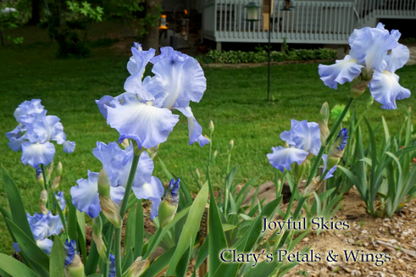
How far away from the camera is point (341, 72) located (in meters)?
1.15

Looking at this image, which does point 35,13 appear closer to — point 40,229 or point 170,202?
point 40,229

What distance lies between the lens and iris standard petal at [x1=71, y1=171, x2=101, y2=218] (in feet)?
3.07

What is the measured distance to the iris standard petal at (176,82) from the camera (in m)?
0.85

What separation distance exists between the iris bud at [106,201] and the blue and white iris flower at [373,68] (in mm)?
673

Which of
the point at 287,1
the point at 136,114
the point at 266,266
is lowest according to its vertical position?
the point at 266,266

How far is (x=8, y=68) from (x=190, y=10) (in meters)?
9.60

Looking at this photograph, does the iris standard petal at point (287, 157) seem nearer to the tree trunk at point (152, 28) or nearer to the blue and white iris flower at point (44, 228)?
the blue and white iris flower at point (44, 228)

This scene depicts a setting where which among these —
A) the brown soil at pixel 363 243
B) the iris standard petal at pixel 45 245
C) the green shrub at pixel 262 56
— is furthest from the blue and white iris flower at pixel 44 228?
the green shrub at pixel 262 56

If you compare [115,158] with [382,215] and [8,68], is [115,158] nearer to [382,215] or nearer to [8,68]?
[382,215]

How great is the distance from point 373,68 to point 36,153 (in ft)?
4.16

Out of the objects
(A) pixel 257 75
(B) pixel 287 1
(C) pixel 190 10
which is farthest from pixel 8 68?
(C) pixel 190 10

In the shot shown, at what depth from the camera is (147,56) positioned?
0.88 meters

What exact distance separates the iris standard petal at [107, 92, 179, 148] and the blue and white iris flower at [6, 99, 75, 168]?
98 centimetres

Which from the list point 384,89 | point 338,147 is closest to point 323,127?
point 338,147
